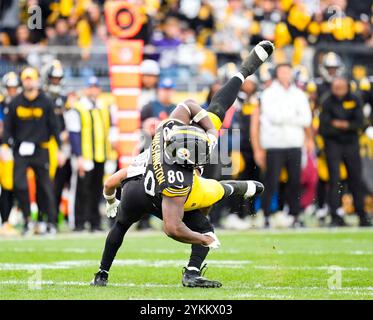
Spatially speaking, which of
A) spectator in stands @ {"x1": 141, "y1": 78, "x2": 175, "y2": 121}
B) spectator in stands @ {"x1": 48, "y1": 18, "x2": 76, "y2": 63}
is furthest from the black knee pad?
spectator in stands @ {"x1": 48, "y1": 18, "x2": 76, "y2": 63}

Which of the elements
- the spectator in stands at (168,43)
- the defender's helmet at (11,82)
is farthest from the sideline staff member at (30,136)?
the spectator in stands at (168,43)

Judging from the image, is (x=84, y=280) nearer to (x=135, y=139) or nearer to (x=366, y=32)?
(x=135, y=139)

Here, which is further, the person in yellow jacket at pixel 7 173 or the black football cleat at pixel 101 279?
the person in yellow jacket at pixel 7 173

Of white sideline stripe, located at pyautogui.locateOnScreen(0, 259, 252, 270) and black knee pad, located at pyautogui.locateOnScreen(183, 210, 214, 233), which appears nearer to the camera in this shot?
black knee pad, located at pyautogui.locateOnScreen(183, 210, 214, 233)

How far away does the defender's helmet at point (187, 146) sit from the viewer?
25.6ft

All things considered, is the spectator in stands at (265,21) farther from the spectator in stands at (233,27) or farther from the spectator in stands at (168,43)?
the spectator in stands at (168,43)

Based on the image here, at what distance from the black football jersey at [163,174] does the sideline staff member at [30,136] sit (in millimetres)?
6106

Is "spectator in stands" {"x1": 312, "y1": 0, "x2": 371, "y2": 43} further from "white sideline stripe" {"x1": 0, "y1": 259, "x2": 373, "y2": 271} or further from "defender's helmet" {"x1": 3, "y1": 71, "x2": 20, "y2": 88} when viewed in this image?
"white sideline stripe" {"x1": 0, "y1": 259, "x2": 373, "y2": 271}

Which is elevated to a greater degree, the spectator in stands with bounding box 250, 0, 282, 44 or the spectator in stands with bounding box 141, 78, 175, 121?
the spectator in stands with bounding box 250, 0, 282, 44

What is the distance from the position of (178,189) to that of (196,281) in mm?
848

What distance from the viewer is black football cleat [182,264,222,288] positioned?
824 cm

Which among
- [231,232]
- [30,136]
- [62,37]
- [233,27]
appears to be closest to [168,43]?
[62,37]

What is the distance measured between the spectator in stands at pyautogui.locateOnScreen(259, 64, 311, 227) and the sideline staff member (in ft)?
9.20
